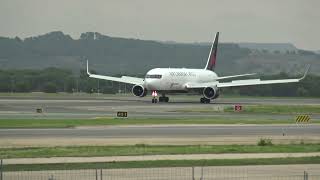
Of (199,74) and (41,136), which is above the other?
(199,74)

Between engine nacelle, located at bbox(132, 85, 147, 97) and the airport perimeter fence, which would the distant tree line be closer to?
engine nacelle, located at bbox(132, 85, 147, 97)

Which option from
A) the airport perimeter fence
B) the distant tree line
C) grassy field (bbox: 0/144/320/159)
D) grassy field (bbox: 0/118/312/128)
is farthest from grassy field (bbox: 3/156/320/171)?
the distant tree line

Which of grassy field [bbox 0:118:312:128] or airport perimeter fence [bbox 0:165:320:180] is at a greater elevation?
grassy field [bbox 0:118:312:128]

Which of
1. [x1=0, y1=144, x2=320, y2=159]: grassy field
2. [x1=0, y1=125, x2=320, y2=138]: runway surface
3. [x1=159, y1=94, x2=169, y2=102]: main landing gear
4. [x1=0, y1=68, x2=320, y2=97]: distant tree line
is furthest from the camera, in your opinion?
[x1=0, y1=68, x2=320, y2=97]: distant tree line

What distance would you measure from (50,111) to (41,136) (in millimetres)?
32209

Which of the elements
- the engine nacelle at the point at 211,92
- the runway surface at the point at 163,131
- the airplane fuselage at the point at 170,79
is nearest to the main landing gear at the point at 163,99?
the airplane fuselage at the point at 170,79

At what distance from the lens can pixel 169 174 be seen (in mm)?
33094

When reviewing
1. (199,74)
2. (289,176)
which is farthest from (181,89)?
(289,176)

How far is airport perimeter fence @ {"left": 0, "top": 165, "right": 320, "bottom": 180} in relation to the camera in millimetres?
31719

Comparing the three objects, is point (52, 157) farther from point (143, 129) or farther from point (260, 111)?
point (260, 111)

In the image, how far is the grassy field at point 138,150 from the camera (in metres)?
41.0

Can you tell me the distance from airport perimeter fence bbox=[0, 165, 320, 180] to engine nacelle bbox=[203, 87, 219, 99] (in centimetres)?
7577

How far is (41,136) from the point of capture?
52188 millimetres

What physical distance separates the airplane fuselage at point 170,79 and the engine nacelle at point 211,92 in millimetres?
4955
